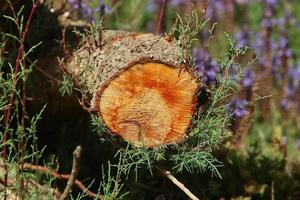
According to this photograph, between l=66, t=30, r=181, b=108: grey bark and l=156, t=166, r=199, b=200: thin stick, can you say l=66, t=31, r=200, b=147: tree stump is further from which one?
l=156, t=166, r=199, b=200: thin stick

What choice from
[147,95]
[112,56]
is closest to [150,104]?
[147,95]

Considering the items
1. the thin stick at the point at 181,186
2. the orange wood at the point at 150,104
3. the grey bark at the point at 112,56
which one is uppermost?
the grey bark at the point at 112,56

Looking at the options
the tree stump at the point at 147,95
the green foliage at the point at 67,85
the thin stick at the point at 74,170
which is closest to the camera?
the thin stick at the point at 74,170

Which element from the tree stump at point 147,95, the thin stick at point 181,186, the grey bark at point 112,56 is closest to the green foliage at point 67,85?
the grey bark at point 112,56

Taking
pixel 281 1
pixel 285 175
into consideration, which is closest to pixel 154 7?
pixel 281 1

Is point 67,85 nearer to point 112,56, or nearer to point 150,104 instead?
point 112,56

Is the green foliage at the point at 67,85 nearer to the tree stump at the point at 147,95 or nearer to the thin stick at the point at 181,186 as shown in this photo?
the tree stump at the point at 147,95

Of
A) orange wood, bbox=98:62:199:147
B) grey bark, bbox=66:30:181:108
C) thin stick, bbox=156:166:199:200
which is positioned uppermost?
grey bark, bbox=66:30:181:108

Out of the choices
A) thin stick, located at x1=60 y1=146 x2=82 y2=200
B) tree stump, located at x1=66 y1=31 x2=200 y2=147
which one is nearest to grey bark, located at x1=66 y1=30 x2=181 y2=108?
tree stump, located at x1=66 y1=31 x2=200 y2=147

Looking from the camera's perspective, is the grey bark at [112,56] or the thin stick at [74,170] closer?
the thin stick at [74,170]
